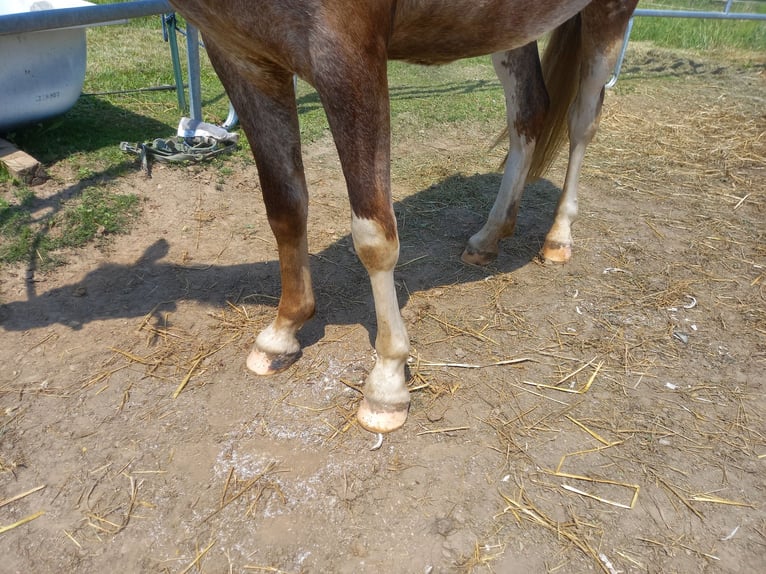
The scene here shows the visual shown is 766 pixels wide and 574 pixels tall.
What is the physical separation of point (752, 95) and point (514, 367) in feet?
18.2

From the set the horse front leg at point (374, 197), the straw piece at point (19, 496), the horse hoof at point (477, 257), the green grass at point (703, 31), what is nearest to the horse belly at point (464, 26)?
the horse front leg at point (374, 197)

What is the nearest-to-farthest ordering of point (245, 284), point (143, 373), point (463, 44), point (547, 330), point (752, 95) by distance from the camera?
1. point (463, 44)
2. point (143, 373)
3. point (547, 330)
4. point (245, 284)
5. point (752, 95)

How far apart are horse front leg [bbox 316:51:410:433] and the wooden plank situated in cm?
242

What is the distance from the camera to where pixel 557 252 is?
284cm

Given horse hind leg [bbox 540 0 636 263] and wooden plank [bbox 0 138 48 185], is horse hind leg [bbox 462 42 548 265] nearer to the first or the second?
horse hind leg [bbox 540 0 636 263]

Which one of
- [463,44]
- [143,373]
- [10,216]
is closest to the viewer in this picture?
[463,44]

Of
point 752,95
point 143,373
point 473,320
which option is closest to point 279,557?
point 143,373

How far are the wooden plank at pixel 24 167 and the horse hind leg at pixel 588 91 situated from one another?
2.87 m

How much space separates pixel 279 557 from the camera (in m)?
1.46

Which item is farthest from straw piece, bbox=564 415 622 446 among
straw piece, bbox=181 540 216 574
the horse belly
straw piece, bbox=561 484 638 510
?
the horse belly

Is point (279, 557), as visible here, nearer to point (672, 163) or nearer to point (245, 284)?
point (245, 284)

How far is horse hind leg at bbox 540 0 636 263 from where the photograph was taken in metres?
2.45

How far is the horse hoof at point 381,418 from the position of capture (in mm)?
1854

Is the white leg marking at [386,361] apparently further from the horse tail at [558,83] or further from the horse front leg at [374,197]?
the horse tail at [558,83]
